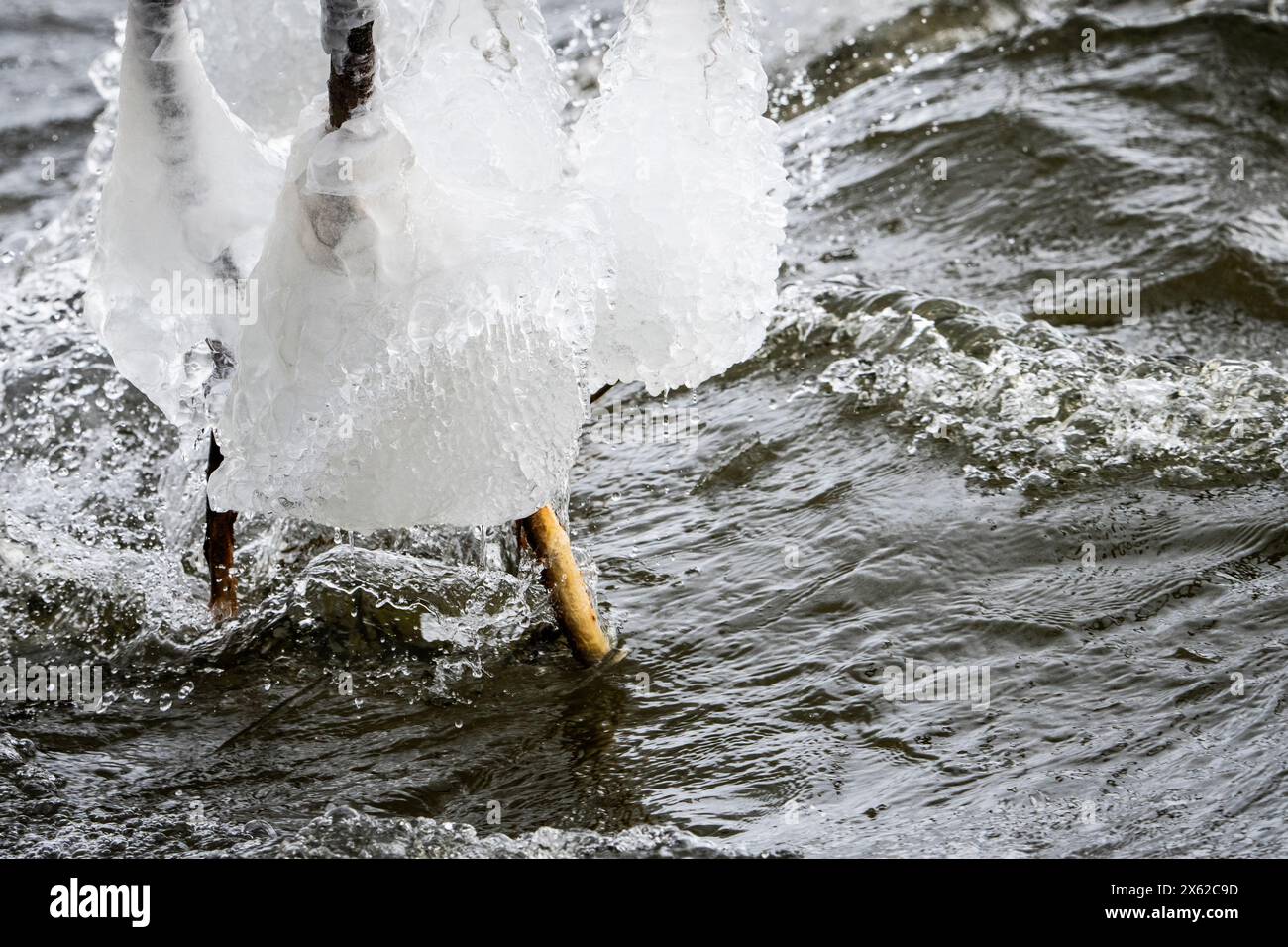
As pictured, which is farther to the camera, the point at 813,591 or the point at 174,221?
the point at 813,591

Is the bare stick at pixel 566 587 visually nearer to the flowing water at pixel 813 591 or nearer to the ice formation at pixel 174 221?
the flowing water at pixel 813 591

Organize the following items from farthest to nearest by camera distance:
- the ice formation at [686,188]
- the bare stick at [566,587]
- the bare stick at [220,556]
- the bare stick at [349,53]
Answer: the bare stick at [220,556] → the bare stick at [566,587] → the ice formation at [686,188] → the bare stick at [349,53]

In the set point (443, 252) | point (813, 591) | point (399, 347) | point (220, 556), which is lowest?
point (813, 591)

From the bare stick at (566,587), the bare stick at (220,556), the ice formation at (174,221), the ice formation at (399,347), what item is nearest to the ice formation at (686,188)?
the ice formation at (399,347)

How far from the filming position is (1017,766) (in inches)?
132

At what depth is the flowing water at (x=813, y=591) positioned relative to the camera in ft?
10.9

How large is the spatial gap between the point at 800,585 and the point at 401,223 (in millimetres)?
1729

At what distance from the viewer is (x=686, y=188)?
3.29 meters

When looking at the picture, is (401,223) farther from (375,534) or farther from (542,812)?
(375,534)

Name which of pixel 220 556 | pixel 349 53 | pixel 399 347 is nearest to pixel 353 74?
pixel 349 53

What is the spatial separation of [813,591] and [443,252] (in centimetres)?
163

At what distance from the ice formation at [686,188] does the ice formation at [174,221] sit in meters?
0.81

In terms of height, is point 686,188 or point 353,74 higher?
point 353,74

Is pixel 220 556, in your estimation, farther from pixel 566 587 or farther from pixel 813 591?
pixel 813 591
